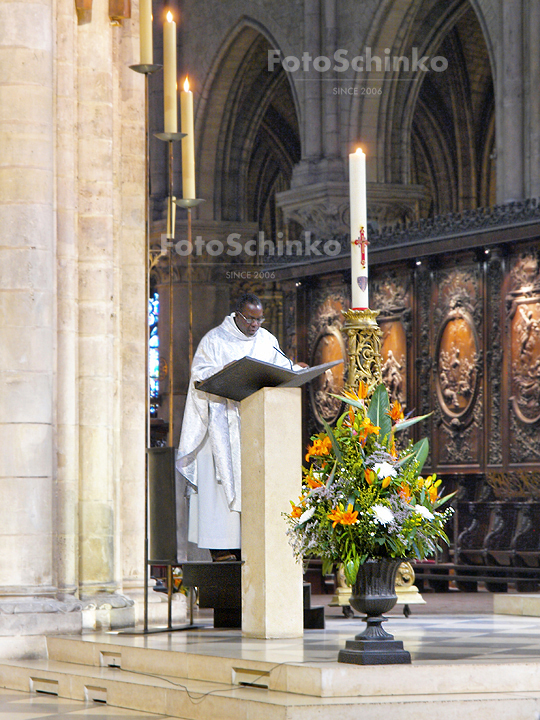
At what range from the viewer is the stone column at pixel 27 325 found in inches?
262

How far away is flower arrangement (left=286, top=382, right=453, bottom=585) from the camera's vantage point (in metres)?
4.73

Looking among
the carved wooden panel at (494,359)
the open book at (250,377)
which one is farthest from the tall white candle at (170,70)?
the carved wooden panel at (494,359)

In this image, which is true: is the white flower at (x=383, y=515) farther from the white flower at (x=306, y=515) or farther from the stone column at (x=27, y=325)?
the stone column at (x=27, y=325)

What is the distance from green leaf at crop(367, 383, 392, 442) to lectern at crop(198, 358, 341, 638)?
78cm

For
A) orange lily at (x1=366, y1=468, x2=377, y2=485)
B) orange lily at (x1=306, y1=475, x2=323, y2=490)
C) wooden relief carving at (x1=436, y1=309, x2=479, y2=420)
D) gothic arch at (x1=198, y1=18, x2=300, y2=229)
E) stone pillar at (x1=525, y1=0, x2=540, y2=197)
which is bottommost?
orange lily at (x1=306, y1=475, x2=323, y2=490)

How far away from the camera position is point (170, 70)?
7.29 meters

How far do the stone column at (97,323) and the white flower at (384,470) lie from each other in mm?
2883

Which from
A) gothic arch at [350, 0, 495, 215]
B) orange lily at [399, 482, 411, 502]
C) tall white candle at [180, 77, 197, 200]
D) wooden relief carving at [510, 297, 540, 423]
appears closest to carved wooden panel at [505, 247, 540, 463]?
wooden relief carving at [510, 297, 540, 423]

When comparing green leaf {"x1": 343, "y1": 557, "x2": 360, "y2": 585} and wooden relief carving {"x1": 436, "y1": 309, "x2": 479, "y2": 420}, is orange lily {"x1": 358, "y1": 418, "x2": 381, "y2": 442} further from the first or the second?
wooden relief carving {"x1": 436, "y1": 309, "x2": 479, "y2": 420}

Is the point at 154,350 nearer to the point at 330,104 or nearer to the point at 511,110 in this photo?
the point at 330,104

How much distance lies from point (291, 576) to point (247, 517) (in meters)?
0.34

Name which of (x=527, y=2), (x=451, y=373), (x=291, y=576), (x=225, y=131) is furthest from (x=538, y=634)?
(x=225, y=131)

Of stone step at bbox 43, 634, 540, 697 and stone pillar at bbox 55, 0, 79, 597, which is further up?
stone pillar at bbox 55, 0, 79, 597

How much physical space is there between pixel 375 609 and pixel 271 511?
110cm
